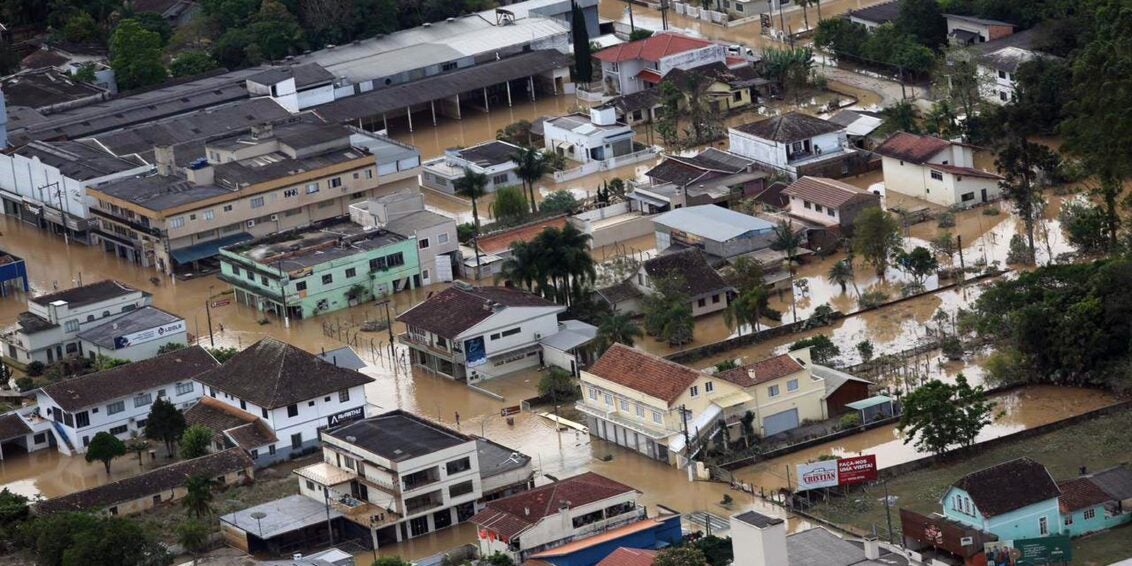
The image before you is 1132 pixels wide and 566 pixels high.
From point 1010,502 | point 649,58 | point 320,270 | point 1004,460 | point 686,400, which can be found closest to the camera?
point 1010,502

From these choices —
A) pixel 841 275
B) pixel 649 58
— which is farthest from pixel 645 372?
pixel 649 58

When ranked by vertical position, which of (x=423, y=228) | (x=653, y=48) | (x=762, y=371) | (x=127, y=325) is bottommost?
(x=127, y=325)

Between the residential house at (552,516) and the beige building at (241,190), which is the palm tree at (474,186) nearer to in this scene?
the beige building at (241,190)

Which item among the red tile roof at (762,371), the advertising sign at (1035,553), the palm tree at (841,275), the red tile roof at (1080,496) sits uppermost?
the red tile roof at (762,371)

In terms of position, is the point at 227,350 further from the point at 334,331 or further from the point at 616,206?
the point at 616,206

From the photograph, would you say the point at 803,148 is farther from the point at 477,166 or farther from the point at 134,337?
the point at 134,337

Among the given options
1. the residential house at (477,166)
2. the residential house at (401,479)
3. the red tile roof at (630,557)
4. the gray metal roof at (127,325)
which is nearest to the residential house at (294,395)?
the residential house at (401,479)

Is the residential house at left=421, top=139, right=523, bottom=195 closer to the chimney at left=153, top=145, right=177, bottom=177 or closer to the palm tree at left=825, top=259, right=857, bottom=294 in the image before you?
the chimney at left=153, top=145, right=177, bottom=177

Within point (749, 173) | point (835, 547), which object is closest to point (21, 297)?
point (749, 173)
